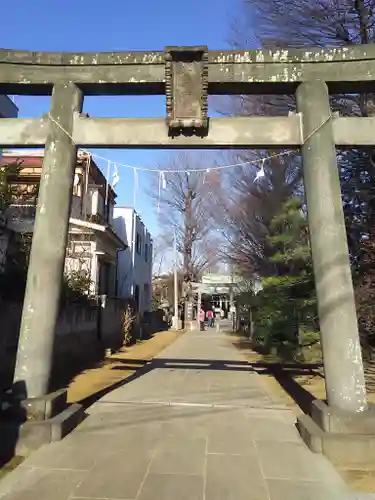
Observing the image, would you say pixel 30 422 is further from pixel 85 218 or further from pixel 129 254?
pixel 129 254

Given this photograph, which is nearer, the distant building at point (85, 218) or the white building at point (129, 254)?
the distant building at point (85, 218)

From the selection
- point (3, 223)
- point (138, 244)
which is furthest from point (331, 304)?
point (138, 244)

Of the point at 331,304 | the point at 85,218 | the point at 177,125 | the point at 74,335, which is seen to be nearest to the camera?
the point at 331,304

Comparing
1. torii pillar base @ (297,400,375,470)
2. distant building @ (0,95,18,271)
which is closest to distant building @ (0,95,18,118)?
distant building @ (0,95,18,271)

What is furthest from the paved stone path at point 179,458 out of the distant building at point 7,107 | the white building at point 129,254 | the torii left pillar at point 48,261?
the white building at point 129,254

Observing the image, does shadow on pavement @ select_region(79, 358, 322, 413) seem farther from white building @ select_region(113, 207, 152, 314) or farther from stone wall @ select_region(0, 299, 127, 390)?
white building @ select_region(113, 207, 152, 314)

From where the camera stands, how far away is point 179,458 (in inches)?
193

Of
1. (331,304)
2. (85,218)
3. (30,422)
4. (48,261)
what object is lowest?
(30,422)

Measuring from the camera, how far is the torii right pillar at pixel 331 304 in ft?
16.9

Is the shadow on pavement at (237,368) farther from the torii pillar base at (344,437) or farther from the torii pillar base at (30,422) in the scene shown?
the torii pillar base at (344,437)

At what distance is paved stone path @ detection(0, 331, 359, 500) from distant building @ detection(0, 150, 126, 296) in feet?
28.2

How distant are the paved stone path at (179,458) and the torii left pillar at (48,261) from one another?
0.90 metres

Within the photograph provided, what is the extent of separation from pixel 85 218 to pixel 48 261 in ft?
44.0

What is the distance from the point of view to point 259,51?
641cm
